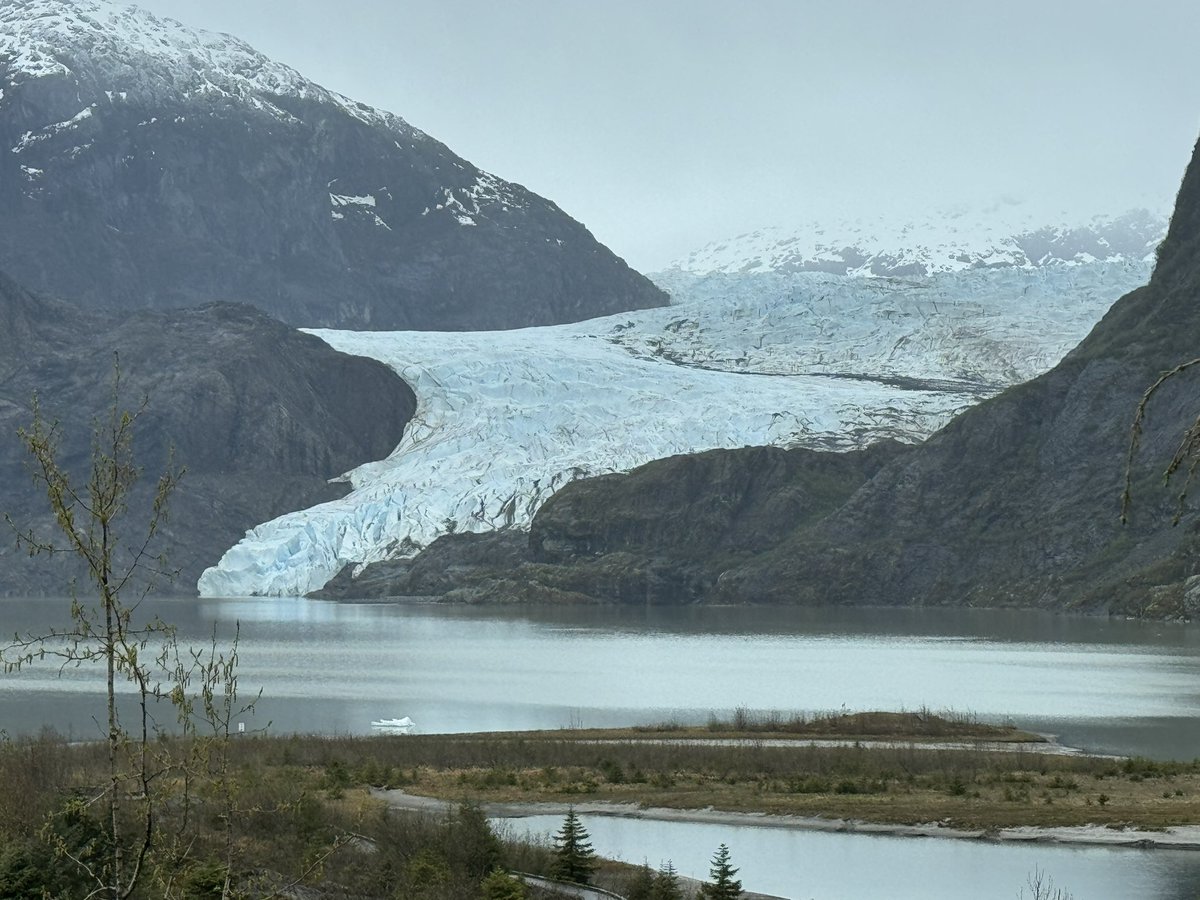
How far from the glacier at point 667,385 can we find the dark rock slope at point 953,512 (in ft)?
12.0

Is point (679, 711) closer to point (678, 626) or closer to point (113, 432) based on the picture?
point (113, 432)

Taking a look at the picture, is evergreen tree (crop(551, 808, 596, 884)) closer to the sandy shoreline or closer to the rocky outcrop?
the sandy shoreline

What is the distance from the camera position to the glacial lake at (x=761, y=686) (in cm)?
2522

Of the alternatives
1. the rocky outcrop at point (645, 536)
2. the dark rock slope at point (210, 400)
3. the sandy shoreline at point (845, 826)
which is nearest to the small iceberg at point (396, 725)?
the sandy shoreline at point (845, 826)

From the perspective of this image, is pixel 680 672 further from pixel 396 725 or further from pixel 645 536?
pixel 645 536

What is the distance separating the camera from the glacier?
143 m

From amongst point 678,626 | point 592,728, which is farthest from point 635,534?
point 592,728

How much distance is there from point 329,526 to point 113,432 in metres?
132

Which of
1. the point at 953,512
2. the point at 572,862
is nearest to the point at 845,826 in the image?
the point at 572,862

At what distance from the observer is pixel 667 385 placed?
154 m

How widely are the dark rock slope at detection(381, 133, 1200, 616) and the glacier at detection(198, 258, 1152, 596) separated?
3.66m

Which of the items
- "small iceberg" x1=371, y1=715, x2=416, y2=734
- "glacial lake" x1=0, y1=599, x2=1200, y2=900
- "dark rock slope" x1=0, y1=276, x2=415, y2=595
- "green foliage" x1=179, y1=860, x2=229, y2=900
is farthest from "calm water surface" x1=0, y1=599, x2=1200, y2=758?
"dark rock slope" x1=0, y1=276, x2=415, y2=595

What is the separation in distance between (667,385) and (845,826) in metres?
126

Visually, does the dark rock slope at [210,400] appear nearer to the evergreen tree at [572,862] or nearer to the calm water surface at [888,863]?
the calm water surface at [888,863]
